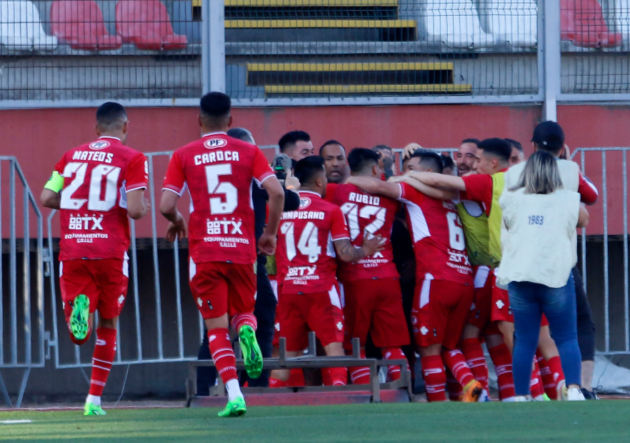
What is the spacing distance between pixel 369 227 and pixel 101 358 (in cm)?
226

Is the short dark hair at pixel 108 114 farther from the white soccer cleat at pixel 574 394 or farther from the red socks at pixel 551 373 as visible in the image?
the red socks at pixel 551 373

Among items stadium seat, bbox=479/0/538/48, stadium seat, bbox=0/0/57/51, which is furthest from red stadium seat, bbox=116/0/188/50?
stadium seat, bbox=479/0/538/48

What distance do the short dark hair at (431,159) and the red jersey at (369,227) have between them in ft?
1.40

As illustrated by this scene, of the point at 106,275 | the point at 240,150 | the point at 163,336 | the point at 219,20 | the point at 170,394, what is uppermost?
the point at 219,20

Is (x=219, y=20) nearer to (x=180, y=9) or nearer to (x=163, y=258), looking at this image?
(x=180, y=9)

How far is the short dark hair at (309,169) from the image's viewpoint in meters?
6.89

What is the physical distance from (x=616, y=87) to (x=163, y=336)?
531cm

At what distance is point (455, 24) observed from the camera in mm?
9555

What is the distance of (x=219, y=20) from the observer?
9.19 m

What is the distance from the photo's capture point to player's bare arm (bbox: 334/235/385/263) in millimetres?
6656

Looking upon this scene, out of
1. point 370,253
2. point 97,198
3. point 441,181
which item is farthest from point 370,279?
point 97,198

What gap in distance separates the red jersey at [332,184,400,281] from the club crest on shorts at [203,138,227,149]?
75.5 inches

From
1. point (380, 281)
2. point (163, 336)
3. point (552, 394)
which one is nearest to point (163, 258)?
point (163, 336)

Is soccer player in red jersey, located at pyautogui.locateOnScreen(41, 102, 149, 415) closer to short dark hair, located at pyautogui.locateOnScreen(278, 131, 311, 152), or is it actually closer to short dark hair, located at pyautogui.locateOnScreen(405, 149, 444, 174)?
short dark hair, located at pyautogui.locateOnScreen(278, 131, 311, 152)
